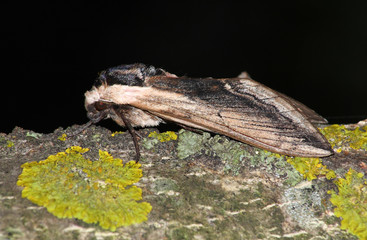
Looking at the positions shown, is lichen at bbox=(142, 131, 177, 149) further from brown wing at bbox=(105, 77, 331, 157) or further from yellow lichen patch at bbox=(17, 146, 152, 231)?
brown wing at bbox=(105, 77, 331, 157)

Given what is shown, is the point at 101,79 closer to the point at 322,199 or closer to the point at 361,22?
the point at 322,199

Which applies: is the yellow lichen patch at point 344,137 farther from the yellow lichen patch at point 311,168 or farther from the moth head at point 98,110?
the moth head at point 98,110

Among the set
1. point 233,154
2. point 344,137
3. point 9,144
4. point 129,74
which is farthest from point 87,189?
point 344,137

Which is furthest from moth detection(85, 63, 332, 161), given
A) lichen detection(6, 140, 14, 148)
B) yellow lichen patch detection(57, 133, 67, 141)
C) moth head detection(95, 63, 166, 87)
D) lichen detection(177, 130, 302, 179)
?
lichen detection(6, 140, 14, 148)

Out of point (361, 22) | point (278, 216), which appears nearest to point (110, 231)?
point (278, 216)

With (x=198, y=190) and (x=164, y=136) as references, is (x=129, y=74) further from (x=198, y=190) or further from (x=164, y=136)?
(x=198, y=190)
